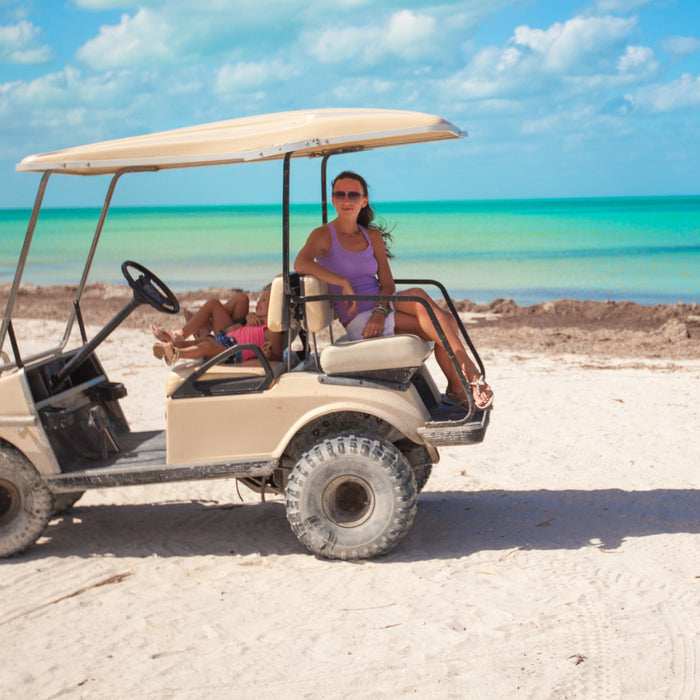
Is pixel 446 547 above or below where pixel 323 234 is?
below

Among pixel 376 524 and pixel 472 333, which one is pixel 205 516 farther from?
pixel 472 333

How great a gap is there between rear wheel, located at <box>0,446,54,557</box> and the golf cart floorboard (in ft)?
0.34

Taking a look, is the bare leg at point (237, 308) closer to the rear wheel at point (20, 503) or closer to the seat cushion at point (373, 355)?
the seat cushion at point (373, 355)

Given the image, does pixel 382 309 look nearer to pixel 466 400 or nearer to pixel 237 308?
pixel 466 400

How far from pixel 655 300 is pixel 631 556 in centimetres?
1725

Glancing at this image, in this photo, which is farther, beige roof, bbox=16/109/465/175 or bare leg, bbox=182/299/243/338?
bare leg, bbox=182/299/243/338

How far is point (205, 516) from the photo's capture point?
239 inches

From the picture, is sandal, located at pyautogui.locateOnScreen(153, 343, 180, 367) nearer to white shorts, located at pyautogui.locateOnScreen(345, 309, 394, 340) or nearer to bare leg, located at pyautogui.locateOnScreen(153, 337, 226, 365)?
bare leg, located at pyautogui.locateOnScreen(153, 337, 226, 365)

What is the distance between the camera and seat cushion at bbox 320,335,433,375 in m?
5.02

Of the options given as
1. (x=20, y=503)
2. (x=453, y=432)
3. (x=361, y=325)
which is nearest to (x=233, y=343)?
(x=361, y=325)

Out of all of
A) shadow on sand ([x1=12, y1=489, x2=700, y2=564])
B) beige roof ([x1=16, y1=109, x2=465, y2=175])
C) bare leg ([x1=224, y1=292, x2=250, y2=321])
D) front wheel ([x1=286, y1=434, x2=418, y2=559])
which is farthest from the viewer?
bare leg ([x1=224, y1=292, x2=250, y2=321])

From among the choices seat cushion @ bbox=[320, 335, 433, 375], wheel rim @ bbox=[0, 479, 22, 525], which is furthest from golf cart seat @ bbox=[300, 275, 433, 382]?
wheel rim @ bbox=[0, 479, 22, 525]

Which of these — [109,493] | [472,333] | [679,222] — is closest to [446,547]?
[109,493]

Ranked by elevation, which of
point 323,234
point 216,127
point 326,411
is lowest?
point 326,411
